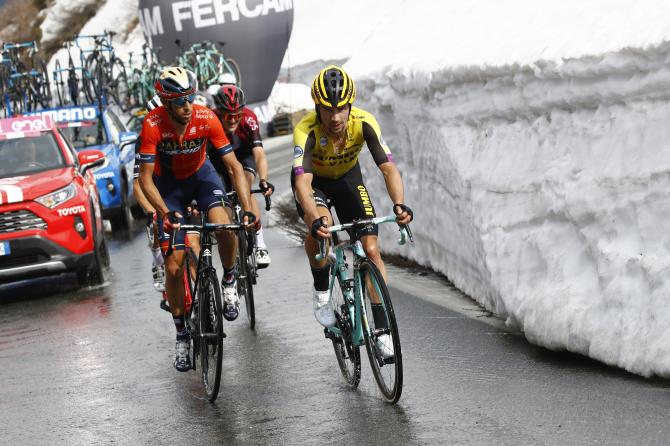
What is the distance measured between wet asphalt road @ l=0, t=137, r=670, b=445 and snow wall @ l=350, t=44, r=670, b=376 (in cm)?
29

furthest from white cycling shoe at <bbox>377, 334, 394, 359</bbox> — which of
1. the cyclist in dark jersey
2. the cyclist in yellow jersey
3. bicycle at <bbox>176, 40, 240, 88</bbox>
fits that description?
bicycle at <bbox>176, 40, 240, 88</bbox>

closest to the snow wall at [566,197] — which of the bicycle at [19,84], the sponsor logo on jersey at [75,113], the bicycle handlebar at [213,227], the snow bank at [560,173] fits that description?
the snow bank at [560,173]

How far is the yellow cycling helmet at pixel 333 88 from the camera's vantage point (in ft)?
24.4

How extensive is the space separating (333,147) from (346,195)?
0.36 meters

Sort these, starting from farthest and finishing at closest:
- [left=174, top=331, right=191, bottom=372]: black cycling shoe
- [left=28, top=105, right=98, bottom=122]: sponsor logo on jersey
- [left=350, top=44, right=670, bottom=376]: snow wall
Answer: [left=28, top=105, right=98, bottom=122]: sponsor logo on jersey, [left=174, top=331, right=191, bottom=372]: black cycling shoe, [left=350, top=44, right=670, bottom=376]: snow wall

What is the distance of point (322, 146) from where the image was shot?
802cm

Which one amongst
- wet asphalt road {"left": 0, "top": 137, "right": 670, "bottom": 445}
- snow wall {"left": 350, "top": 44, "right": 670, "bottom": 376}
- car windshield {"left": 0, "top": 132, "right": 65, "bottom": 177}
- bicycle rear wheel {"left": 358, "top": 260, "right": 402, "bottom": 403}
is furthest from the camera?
car windshield {"left": 0, "top": 132, "right": 65, "bottom": 177}

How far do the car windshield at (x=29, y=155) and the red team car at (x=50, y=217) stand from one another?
0.01 m

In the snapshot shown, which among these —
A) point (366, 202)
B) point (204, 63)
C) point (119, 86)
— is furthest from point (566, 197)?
point (204, 63)

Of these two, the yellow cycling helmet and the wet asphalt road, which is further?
the yellow cycling helmet

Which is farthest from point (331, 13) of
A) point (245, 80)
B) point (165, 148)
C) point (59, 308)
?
point (165, 148)

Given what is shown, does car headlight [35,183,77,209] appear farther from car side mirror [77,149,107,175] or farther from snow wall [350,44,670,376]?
snow wall [350,44,670,376]

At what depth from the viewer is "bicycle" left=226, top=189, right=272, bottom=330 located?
10.2 metres

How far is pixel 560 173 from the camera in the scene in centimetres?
845
